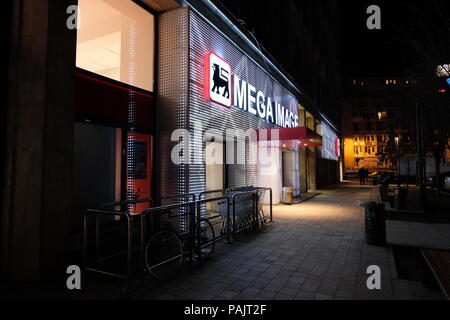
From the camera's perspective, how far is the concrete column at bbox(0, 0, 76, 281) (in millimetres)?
4082

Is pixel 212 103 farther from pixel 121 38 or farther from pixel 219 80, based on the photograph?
pixel 121 38

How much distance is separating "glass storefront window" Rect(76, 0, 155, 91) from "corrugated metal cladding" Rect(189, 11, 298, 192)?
3.80 feet

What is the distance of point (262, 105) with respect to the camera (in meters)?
12.1

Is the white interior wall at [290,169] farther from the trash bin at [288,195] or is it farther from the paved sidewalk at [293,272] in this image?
the paved sidewalk at [293,272]

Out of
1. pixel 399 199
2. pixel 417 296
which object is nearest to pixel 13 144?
pixel 417 296

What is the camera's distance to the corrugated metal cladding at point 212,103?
736cm

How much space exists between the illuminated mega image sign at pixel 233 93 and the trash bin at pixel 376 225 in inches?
199

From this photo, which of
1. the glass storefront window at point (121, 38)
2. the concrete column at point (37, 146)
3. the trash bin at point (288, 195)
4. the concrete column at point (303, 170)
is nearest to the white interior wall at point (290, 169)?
the concrete column at point (303, 170)

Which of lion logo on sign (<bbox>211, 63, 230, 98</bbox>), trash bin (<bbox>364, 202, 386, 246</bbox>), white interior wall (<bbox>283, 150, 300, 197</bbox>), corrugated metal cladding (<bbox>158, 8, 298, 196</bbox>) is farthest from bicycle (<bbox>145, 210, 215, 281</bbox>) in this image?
white interior wall (<bbox>283, 150, 300, 197</bbox>)

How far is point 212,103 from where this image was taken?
27.2 feet

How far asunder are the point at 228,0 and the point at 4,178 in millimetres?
8427

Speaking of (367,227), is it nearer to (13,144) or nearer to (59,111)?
(59,111)

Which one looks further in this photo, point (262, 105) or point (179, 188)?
point (262, 105)

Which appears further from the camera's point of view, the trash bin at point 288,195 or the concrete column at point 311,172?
the concrete column at point 311,172
